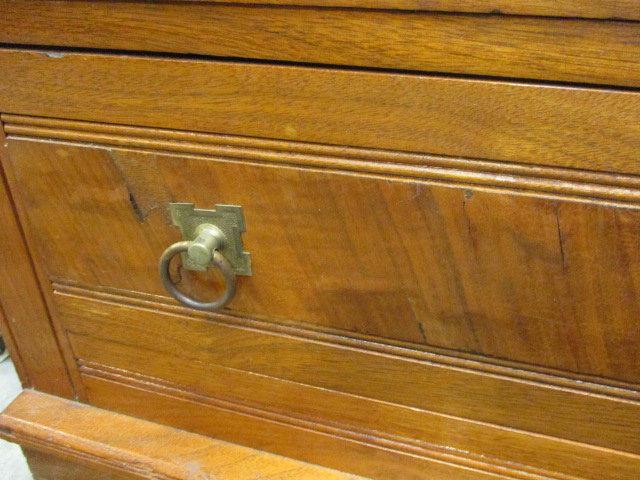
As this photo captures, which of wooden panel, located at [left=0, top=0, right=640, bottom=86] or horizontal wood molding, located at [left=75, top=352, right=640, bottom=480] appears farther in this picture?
horizontal wood molding, located at [left=75, top=352, right=640, bottom=480]

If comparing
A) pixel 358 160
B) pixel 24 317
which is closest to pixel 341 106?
pixel 358 160

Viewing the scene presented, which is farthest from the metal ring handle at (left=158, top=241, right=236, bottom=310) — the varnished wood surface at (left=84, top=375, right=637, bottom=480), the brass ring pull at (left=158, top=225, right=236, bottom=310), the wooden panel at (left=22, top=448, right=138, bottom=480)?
the wooden panel at (left=22, top=448, right=138, bottom=480)

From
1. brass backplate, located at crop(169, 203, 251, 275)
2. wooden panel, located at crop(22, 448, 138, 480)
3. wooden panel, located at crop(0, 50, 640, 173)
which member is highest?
wooden panel, located at crop(0, 50, 640, 173)

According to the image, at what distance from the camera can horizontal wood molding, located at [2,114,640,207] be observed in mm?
429

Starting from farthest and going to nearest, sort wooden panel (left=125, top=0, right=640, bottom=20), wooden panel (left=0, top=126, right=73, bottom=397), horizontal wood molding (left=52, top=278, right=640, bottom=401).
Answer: wooden panel (left=0, top=126, right=73, bottom=397), horizontal wood molding (left=52, top=278, right=640, bottom=401), wooden panel (left=125, top=0, right=640, bottom=20)

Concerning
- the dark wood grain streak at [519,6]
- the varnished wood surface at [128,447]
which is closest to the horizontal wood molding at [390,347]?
the varnished wood surface at [128,447]

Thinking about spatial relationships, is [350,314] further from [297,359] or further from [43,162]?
[43,162]

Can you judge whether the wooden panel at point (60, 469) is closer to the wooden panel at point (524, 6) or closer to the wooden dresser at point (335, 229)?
the wooden dresser at point (335, 229)

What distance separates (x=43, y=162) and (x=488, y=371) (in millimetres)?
375

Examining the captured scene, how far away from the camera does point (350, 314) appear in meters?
0.54

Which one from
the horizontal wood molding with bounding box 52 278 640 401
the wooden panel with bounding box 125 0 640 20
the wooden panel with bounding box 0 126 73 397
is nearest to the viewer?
the wooden panel with bounding box 125 0 640 20

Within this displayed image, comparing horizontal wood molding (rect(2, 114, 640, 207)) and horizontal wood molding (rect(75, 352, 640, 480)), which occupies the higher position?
horizontal wood molding (rect(2, 114, 640, 207))

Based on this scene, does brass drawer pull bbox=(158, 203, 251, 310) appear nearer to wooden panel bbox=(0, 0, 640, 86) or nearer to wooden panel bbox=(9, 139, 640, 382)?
wooden panel bbox=(9, 139, 640, 382)

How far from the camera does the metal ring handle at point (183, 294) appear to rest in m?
0.53
